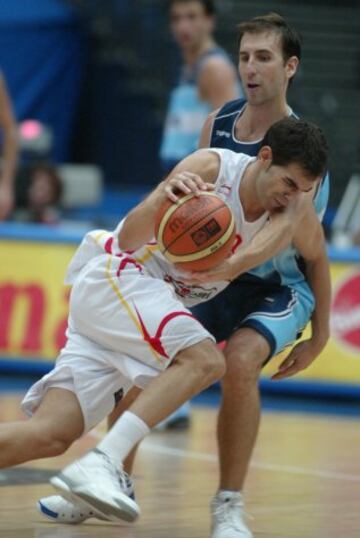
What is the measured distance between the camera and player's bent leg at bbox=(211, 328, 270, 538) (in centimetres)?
544

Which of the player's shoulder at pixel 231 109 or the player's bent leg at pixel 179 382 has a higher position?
the player's shoulder at pixel 231 109

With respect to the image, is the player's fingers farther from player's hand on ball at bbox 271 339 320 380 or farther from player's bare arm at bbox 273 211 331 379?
player's hand on ball at bbox 271 339 320 380

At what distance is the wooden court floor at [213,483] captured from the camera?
573 cm

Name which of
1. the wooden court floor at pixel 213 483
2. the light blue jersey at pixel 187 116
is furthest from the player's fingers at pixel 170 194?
the light blue jersey at pixel 187 116

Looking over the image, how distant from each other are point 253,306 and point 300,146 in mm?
878

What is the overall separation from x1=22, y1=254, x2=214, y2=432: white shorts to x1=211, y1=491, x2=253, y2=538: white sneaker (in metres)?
0.56

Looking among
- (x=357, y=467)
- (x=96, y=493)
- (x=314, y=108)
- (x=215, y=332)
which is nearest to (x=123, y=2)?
(x=314, y=108)

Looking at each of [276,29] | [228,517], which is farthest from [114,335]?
[276,29]

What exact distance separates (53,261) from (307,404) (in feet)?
6.98

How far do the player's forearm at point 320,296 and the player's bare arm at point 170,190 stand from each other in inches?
27.0

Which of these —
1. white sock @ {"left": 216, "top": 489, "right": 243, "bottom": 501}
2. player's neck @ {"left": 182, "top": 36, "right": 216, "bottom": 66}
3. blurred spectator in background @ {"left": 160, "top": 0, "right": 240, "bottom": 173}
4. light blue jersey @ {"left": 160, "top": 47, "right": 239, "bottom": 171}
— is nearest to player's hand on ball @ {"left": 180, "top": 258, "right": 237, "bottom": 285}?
white sock @ {"left": 216, "top": 489, "right": 243, "bottom": 501}

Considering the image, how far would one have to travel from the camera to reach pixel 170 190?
5.13m

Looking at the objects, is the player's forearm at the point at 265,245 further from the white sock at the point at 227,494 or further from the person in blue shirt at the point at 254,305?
the white sock at the point at 227,494

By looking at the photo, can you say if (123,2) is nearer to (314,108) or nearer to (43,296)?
(314,108)
